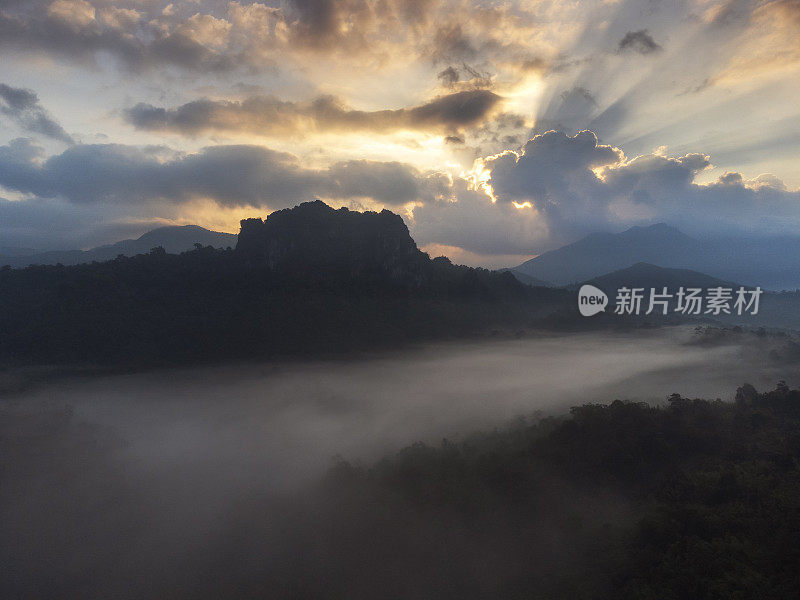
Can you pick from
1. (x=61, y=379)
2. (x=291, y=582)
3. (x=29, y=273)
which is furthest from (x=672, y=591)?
(x=29, y=273)

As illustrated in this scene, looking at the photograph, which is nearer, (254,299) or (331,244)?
(254,299)

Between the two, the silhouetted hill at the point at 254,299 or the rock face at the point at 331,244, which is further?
the rock face at the point at 331,244

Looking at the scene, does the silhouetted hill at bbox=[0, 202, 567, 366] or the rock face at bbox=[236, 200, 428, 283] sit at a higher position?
the rock face at bbox=[236, 200, 428, 283]

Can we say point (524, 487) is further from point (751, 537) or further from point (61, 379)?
point (61, 379)

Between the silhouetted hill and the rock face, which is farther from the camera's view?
the rock face

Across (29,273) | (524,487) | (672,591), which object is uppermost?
(29,273)
